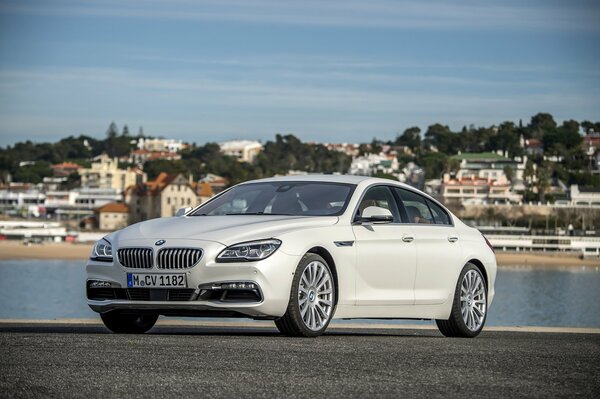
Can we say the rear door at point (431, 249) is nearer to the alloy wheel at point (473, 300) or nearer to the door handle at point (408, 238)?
the door handle at point (408, 238)

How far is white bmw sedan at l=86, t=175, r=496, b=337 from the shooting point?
33.9 feet

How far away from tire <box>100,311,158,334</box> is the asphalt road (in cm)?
87

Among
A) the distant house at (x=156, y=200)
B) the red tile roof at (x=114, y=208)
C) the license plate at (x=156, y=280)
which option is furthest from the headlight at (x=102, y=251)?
the distant house at (x=156, y=200)

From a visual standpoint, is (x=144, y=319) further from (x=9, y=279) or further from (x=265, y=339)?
(x=9, y=279)

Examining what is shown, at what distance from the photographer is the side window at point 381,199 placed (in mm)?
11695

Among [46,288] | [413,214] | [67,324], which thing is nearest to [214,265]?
[413,214]

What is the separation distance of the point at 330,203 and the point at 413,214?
104 cm

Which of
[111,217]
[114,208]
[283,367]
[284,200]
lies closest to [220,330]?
[284,200]

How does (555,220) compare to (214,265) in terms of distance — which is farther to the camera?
(555,220)

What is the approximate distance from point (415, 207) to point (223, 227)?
2315 millimetres

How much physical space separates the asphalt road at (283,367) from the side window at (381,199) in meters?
1.54

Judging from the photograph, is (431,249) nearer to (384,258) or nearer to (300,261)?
(384,258)

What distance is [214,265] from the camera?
10.3 metres

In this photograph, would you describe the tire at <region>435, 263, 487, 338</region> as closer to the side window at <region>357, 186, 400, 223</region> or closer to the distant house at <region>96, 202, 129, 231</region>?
the side window at <region>357, 186, 400, 223</region>
